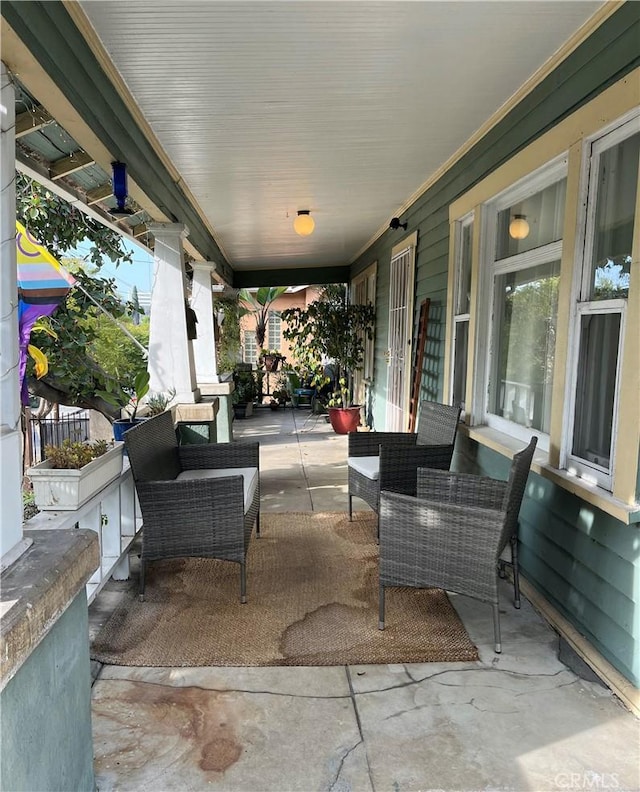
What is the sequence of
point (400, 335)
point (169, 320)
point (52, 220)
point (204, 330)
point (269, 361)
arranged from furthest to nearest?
1. point (269, 361)
2. point (204, 330)
3. point (400, 335)
4. point (52, 220)
5. point (169, 320)

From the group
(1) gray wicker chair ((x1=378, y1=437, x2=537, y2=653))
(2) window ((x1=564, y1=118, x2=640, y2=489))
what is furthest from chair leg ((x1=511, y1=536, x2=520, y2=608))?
(2) window ((x1=564, y1=118, x2=640, y2=489))

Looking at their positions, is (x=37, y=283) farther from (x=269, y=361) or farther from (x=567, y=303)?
(x=269, y=361)

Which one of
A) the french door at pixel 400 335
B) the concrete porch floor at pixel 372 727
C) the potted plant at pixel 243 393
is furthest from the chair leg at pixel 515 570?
the potted plant at pixel 243 393

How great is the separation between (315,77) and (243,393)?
7127mm

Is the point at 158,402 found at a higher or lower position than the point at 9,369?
lower

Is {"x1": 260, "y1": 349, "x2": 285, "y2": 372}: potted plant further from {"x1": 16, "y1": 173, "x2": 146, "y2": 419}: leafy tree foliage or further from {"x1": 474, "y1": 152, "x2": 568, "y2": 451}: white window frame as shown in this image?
{"x1": 474, "y1": 152, "x2": 568, "y2": 451}: white window frame

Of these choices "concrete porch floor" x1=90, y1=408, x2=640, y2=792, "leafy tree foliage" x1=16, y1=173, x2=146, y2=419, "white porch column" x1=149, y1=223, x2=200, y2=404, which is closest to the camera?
"concrete porch floor" x1=90, y1=408, x2=640, y2=792

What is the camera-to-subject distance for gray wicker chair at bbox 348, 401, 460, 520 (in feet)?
10.3

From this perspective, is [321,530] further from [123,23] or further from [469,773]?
[123,23]

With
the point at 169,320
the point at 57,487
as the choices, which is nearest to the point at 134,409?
the point at 169,320

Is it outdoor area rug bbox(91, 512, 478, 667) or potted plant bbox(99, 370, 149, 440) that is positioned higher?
potted plant bbox(99, 370, 149, 440)

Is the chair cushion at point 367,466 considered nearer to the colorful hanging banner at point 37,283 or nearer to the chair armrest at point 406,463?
the chair armrest at point 406,463

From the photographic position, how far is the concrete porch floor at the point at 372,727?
1552mm

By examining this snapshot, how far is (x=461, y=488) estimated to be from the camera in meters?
2.73
